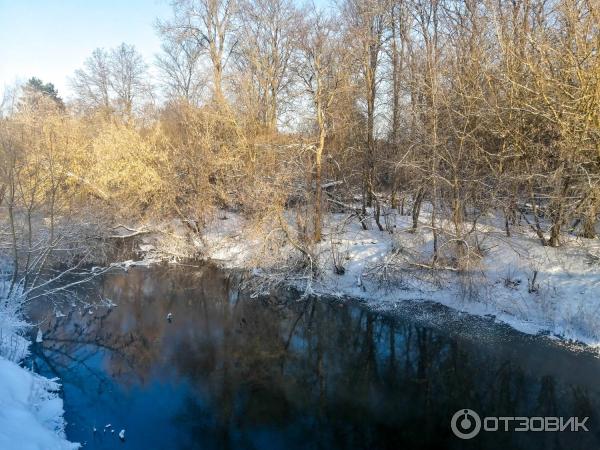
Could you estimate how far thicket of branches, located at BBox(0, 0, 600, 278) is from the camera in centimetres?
1204

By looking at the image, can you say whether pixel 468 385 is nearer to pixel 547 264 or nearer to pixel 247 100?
pixel 547 264

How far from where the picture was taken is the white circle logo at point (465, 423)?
743 centimetres

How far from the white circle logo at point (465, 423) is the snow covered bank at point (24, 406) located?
6.07 m

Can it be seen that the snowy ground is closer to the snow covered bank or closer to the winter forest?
the winter forest

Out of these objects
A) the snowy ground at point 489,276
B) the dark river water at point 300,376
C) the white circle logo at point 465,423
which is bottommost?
the white circle logo at point 465,423

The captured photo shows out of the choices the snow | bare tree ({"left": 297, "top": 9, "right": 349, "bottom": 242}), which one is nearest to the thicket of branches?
bare tree ({"left": 297, "top": 9, "right": 349, "bottom": 242})

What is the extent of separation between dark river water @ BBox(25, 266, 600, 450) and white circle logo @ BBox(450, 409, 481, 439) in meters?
0.10

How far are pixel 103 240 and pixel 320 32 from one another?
450 inches

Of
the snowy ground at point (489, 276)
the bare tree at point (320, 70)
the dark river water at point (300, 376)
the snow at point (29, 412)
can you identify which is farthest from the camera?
the bare tree at point (320, 70)

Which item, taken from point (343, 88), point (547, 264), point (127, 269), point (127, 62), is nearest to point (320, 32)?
point (343, 88)

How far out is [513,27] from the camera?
13.5 m

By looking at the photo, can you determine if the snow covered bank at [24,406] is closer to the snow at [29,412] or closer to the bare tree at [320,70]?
the snow at [29,412]

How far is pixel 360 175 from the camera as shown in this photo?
64.7 feet

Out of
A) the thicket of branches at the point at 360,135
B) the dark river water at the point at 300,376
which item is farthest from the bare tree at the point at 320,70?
the dark river water at the point at 300,376
